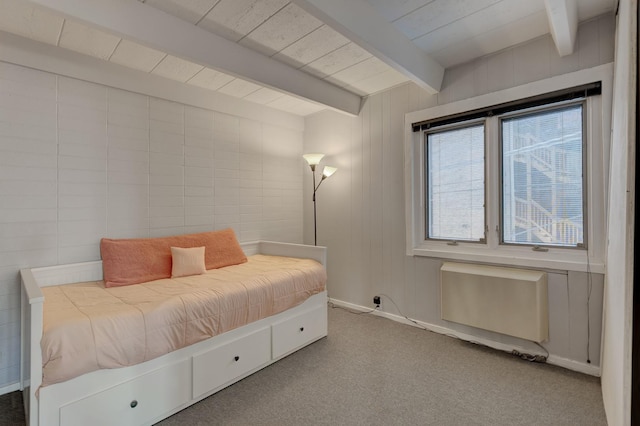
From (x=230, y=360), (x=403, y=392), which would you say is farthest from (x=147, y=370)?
(x=403, y=392)

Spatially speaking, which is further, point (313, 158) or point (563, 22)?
point (313, 158)

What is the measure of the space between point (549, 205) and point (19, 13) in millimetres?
3856

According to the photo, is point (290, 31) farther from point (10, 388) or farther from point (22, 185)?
point (10, 388)

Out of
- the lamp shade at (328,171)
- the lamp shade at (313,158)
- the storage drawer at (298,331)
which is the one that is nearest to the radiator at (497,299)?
the storage drawer at (298,331)

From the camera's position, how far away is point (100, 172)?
8.14 ft

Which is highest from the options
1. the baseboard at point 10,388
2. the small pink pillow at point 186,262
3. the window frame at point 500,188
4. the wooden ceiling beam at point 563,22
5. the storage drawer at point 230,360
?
the wooden ceiling beam at point 563,22

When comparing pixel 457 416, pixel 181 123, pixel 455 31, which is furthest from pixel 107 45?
pixel 457 416

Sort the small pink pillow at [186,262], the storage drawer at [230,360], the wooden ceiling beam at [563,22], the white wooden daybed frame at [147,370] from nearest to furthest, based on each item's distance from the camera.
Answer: the white wooden daybed frame at [147,370], the wooden ceiling beam at [563,22], the storage drawer at [230,360], the small pink pillow at [186,262]

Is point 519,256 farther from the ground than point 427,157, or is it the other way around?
point 427,157

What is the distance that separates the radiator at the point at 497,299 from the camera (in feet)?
7.51

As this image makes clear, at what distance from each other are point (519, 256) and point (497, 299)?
0.39m

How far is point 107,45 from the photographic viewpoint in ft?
7.47

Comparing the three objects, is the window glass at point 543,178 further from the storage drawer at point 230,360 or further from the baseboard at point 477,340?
the storage drawer at point 230,360

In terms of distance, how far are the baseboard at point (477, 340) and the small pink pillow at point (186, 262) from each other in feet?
5.85
